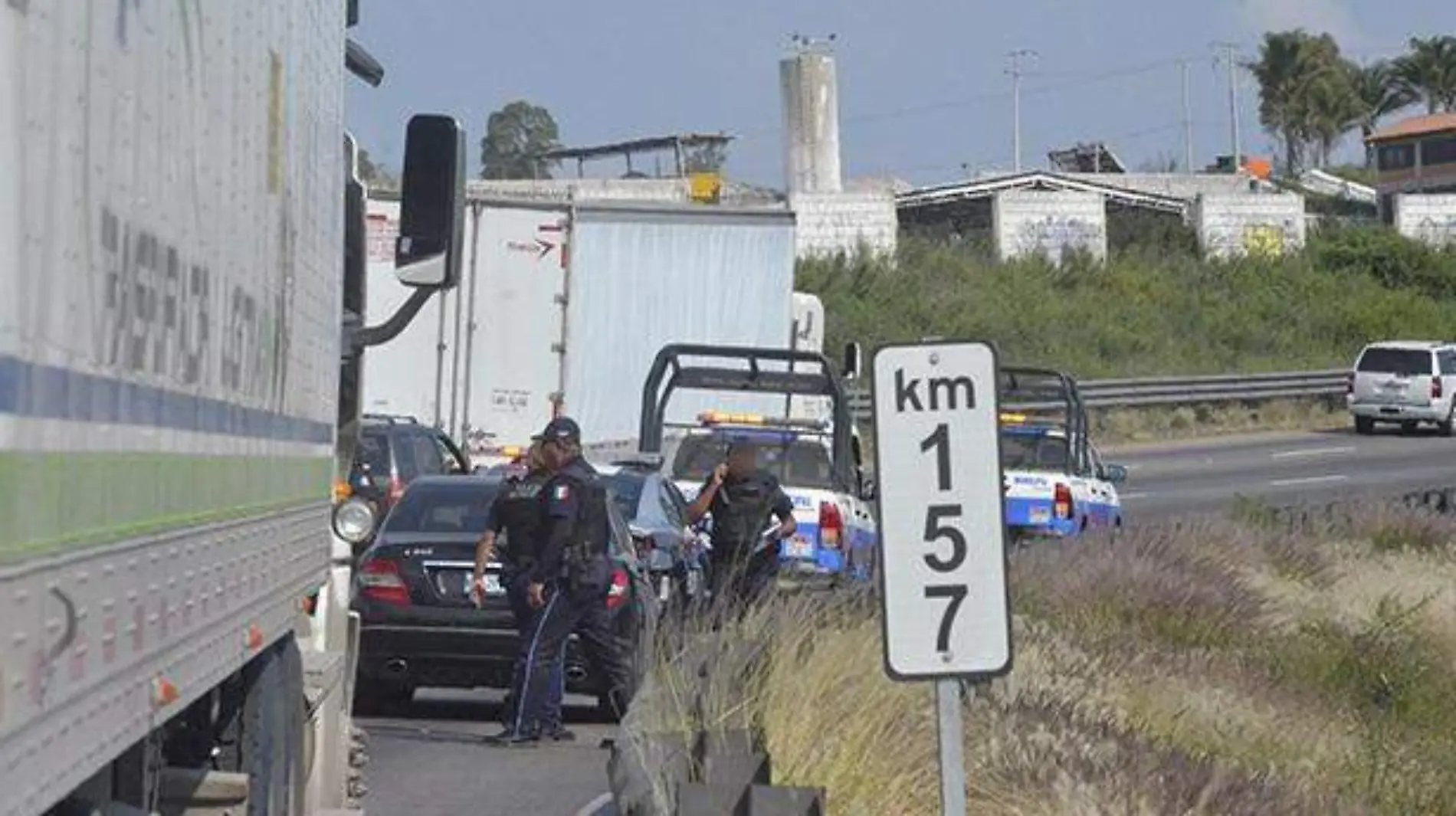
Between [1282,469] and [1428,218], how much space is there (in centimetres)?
3147

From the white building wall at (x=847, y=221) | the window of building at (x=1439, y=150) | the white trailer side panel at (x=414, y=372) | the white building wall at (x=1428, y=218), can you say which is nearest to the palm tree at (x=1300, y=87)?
the window of building at (x=1439, y=150)

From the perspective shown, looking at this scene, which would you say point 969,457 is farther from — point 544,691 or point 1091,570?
point 1091,570

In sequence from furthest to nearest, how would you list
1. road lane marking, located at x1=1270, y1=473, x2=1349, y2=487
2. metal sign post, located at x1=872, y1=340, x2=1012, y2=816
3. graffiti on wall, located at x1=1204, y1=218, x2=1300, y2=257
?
graffiti on wall, located at x1=1204, y1=218, x2=1300, y2=257, road lane marking, located at x1=1270, y1=473, x2=1349, y2=487, metal sign post, located at x1=872, y1=340, x2=1012, y2=816

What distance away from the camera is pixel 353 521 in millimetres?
10883

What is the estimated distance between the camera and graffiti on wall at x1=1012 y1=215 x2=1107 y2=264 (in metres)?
68.8

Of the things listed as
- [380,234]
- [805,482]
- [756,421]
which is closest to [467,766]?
[380,234]

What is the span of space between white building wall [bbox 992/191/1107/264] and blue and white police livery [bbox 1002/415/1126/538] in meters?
35.7

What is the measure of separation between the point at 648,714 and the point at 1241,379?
150 ft

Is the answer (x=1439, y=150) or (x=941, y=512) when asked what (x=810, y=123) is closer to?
(x=1439, y=150)

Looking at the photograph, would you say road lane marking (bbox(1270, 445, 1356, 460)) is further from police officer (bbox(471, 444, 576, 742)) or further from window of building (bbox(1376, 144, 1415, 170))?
window of building (bbox(1376, 144, 1415, 170))

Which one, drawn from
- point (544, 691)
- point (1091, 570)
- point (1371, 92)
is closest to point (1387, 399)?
point (1091, 570)

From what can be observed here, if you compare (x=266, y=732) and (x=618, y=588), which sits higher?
(x=618, y=588)

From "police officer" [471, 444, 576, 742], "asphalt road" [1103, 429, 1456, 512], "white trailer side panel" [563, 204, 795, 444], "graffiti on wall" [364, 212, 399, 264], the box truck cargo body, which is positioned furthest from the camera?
"asphalt road" [1103, 429, 1456, 512]

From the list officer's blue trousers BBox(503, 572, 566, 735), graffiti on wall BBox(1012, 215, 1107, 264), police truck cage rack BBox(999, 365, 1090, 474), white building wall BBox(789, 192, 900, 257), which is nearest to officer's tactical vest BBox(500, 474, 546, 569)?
officer's blue trousers BBox(503, 572, 566, 735)
